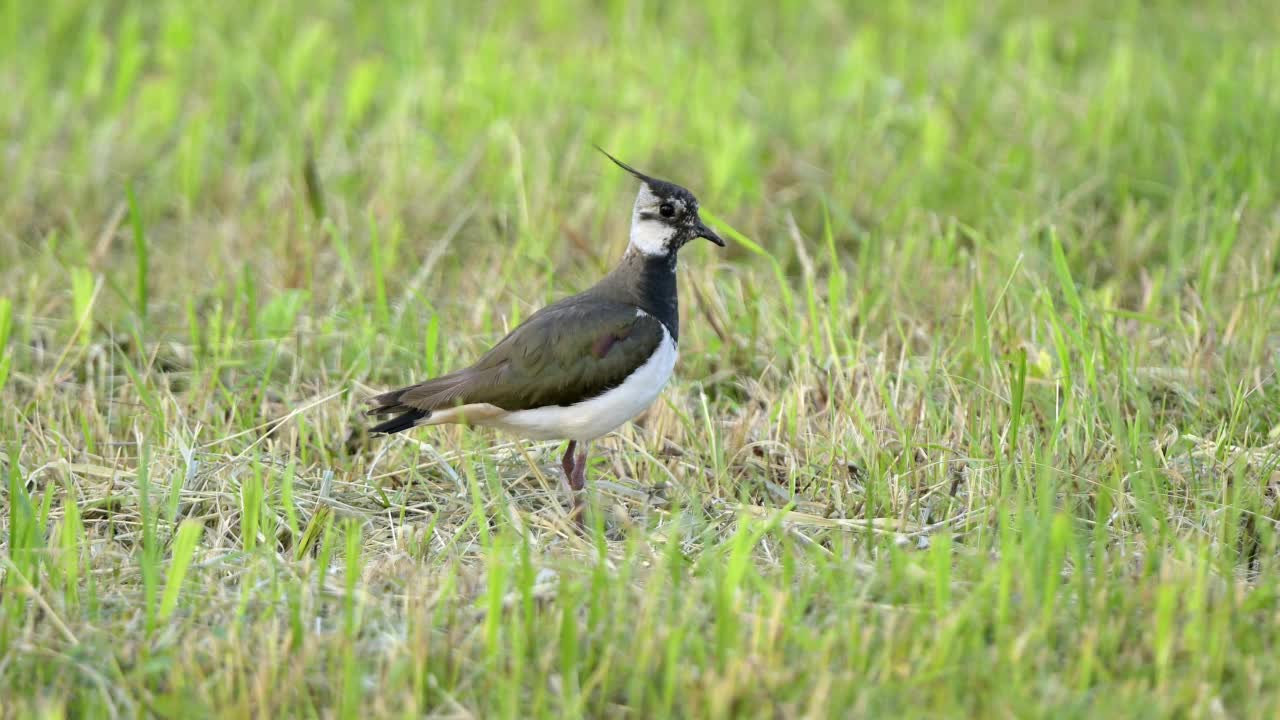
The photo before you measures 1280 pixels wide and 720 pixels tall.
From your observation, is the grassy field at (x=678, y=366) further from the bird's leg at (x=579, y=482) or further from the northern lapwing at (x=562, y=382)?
the northern lapwing at (x=562, y=382)

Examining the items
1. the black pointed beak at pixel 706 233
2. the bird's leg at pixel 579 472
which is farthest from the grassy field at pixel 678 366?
the black pointed beak at pixel 706 233

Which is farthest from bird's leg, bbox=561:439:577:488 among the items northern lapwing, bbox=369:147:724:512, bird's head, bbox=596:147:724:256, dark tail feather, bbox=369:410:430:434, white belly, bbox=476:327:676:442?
bird's head, bbox=596:147:724:256

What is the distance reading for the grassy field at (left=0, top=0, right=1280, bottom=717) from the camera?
3.20 meters

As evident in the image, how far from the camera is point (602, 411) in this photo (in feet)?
13.8

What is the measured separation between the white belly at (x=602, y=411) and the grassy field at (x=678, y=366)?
231 mm

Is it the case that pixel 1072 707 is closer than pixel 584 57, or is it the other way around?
pixel 1072 707

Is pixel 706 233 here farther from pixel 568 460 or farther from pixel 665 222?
pixel 568 460

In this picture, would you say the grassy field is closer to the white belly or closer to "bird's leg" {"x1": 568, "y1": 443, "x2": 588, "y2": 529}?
"bird's leg" {"x1": 568, "y1": 443, "x2": 588, "y2": 529}

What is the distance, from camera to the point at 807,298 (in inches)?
209

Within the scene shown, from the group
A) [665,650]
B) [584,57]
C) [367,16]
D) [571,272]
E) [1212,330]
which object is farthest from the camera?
[367,16]

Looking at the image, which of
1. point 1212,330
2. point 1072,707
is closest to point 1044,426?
point 1212,330

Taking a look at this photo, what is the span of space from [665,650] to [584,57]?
18.4ft

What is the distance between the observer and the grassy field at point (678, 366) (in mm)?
3203

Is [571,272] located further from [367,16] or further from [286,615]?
[367,16]
